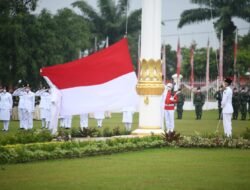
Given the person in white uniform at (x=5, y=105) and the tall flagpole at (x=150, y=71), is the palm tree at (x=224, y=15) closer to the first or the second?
the person in white uniform at (x=5, y=105)

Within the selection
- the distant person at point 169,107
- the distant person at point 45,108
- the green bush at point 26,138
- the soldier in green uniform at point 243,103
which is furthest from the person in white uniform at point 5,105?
the soldier in green uniform at point 243,103

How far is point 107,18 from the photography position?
2547 inches

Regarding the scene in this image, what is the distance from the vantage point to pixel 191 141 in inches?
711

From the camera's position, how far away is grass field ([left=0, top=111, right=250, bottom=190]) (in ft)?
36.6

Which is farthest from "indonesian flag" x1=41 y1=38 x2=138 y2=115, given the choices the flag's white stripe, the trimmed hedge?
the trimmed hedge

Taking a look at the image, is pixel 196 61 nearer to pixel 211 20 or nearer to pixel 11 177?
pixel 211 20

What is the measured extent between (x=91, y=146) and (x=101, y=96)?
10.5ft

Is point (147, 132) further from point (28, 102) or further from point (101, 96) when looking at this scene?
point (28, 102)

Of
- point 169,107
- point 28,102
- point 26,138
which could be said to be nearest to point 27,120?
point 28,102

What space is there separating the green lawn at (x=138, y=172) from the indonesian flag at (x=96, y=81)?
8.91 ft

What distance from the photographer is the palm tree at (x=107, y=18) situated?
63.9m

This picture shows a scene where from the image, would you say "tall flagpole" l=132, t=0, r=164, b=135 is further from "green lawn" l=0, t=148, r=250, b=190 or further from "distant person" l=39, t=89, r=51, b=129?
"distant person" l=39, t=89, r=51, b=129

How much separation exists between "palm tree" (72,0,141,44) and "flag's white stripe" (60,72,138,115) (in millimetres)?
44506

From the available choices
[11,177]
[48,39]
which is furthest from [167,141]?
[48,39]
